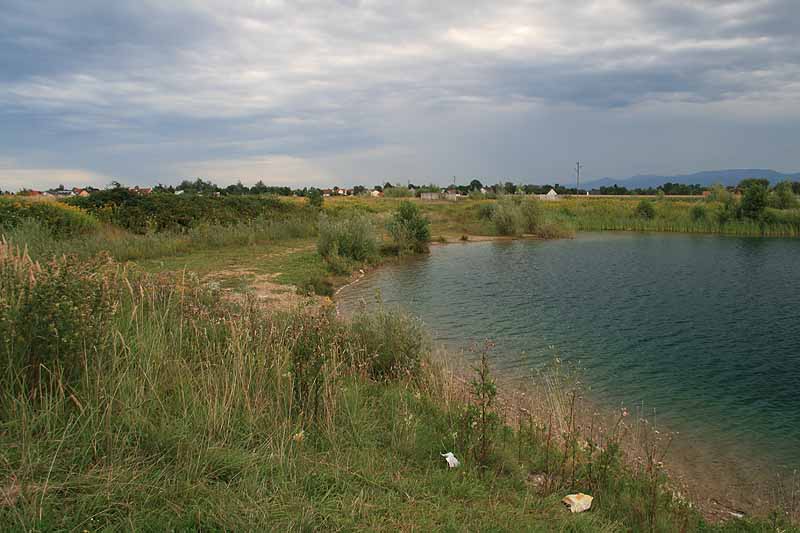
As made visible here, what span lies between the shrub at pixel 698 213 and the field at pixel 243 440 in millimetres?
45008

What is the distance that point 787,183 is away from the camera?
48156 millimetres

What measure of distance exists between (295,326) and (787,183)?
5554cm

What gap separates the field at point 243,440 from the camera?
9.86 feet

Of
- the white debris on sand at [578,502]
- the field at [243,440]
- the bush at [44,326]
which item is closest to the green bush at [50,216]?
the field at [243,440]

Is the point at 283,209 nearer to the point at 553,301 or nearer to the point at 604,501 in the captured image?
the point at 553,301

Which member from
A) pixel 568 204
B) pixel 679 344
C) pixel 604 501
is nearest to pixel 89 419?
pixel 604 501

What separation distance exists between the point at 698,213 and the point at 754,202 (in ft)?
13.4

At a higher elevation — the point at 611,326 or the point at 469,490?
the point at 469,490

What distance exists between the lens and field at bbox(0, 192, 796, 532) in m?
3.00

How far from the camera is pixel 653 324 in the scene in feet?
44.7

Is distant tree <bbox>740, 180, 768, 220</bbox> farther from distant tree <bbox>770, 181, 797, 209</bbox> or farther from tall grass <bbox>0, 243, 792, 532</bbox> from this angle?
tall grass <bbox>0, 243, 792, 532</bbox>

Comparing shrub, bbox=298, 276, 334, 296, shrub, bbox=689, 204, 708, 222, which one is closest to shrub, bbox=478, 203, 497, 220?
shrub, bbox=689, 204, 708, 222

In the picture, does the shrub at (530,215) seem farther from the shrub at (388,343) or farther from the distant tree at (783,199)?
the shrub at (388,343)

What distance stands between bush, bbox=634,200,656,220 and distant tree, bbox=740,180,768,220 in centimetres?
692
